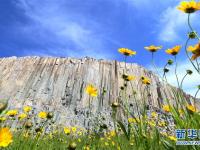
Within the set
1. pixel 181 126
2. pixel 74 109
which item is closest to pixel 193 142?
pixel 181 126

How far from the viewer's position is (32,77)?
54500 mm

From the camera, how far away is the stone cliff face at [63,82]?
5059cm

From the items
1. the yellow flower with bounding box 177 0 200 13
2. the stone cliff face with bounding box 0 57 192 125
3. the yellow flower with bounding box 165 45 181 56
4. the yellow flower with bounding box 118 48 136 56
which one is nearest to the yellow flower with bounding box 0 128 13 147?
the yellow flower with bounding box 177 0 200 13

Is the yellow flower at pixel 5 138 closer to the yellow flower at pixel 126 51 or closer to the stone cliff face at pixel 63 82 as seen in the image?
Result: the yellow flower at pixel 126 51

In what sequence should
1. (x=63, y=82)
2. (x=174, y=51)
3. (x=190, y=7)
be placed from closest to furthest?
1. (x=190, y=7)
2. (x=174, y=51)
3. (x=63, y=82)

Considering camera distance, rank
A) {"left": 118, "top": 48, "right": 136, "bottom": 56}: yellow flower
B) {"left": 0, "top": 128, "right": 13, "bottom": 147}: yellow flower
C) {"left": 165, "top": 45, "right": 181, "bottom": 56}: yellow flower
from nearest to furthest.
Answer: {"left": 0, "top": 128, "right": 13, "bottom": 147}: yellow flower
{"left": 165, "top": 45, "right": 181, "bottom": 56}: yellow flower
{"left": 118, "top": 48, "right": 136, "bottom": 56}: yellow flower

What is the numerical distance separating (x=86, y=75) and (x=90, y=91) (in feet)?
166

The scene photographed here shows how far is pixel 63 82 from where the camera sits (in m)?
54.0

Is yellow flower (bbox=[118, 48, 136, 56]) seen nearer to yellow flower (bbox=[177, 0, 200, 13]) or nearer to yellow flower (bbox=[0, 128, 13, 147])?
yellow flower (bbox=[177, 0, 200, 13])

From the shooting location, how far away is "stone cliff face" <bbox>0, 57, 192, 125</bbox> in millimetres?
50594

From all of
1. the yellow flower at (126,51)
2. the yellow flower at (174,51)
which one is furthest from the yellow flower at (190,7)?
the yellow flower at (126,51)

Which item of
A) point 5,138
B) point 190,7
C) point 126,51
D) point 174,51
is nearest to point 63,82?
point 126,51

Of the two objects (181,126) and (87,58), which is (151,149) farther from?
(87,58)

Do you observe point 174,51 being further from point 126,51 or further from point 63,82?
point 63,82
